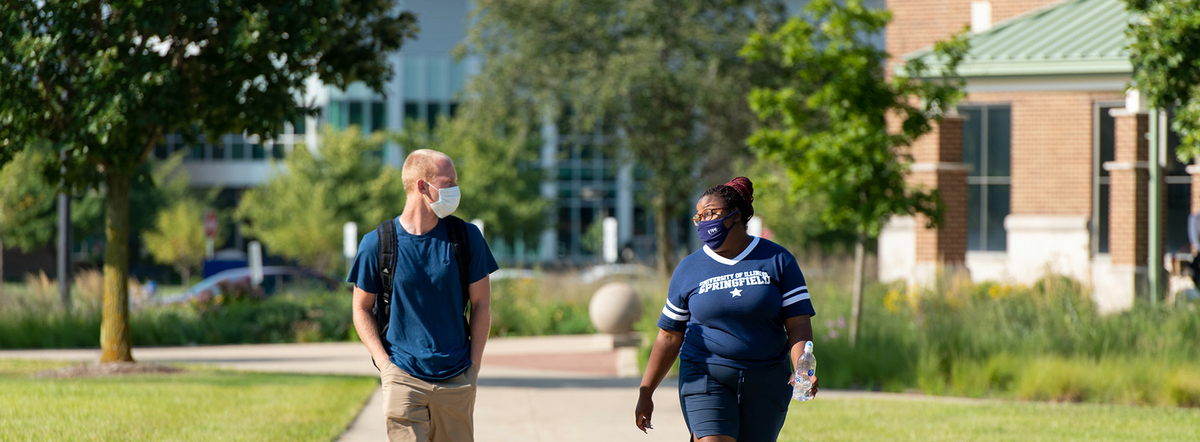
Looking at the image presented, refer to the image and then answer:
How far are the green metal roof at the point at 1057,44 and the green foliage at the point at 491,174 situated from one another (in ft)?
79.8

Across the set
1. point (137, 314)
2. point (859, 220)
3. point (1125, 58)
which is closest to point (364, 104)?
point (137, 314)

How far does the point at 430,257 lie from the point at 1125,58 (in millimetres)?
17687

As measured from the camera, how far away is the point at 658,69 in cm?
2548

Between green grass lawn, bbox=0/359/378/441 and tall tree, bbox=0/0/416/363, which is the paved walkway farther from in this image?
tall tree, bbox=0/0/416/363

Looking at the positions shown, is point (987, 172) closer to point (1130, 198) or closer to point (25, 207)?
point (1130, 198)

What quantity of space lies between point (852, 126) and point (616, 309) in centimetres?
564

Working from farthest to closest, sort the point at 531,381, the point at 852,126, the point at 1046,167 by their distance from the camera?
the point at 1046,167 < the point at 852,126 < the point at 531,381

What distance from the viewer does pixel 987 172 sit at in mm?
22469

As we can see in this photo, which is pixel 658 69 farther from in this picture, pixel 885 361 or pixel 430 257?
pixel 430 257

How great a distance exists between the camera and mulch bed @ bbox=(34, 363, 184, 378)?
11.5m

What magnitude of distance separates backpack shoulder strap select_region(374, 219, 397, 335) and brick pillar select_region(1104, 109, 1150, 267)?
16427 millimetres

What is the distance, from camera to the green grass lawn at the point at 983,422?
8219 mm

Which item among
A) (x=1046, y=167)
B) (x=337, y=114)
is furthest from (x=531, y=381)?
(x=337, y=114)

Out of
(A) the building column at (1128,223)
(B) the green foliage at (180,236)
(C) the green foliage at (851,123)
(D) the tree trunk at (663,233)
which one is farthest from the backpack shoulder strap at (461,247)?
(B) the green foliage at (180,236)
